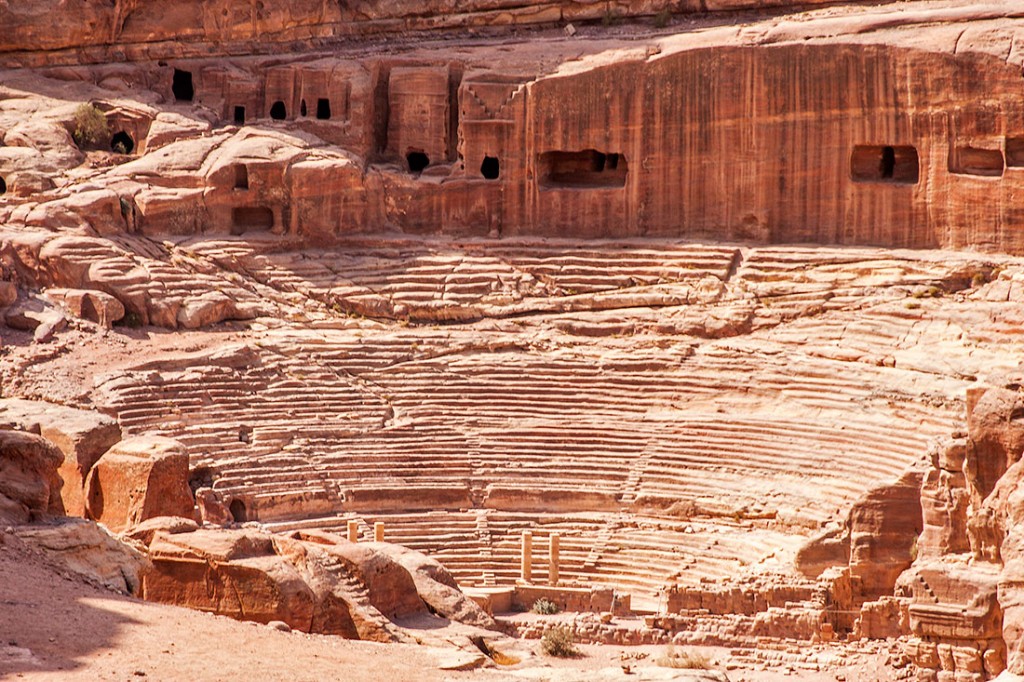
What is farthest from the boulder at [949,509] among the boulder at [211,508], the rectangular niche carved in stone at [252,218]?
the rectangular niche carved in stone at [252,218]

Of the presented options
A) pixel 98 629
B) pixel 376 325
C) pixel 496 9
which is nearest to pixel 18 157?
pixel 376 325

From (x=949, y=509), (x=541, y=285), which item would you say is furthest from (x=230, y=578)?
(x=541, y=285)

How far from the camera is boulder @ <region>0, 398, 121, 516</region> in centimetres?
2292

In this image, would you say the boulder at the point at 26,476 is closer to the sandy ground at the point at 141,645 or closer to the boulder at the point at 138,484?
the sandy ground at the point at 141,645

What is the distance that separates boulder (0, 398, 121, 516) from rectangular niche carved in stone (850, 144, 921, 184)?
1432cm

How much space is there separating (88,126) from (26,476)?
1851 centimetres

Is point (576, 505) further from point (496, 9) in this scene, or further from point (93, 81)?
point (93, 81)

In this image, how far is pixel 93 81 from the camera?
1411 inches

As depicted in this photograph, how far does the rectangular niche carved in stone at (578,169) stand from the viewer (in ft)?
109

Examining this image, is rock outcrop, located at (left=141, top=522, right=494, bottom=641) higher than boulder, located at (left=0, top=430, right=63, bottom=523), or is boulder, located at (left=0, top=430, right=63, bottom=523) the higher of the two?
boulder, located at (left=0, top=430, right=63, bottom=523)

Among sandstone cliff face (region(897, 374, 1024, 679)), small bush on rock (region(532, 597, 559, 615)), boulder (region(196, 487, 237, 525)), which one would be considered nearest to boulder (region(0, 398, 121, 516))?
boulder (region(196, 487, 237, 525))

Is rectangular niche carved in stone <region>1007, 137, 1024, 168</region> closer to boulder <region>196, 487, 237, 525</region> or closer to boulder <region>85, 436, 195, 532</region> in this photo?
boulder <region>196, 487, 237, 525</region>

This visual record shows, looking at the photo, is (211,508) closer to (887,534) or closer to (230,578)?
(230,578)

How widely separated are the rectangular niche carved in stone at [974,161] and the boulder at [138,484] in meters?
14.6
